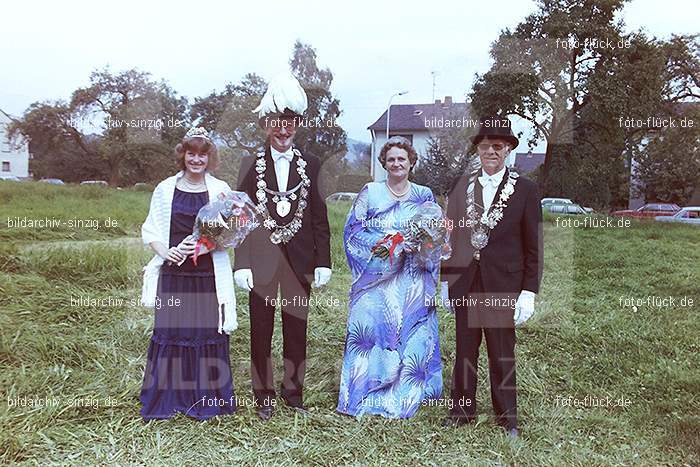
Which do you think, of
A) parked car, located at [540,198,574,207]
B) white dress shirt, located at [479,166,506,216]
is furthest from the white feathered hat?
parked car, located at [540,198,574,207]

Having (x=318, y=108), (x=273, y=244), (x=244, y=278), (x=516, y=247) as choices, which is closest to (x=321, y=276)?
(x=273, y=244)

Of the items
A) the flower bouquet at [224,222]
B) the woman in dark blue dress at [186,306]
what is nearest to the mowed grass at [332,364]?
the woman in dark blue dress at [186,306]

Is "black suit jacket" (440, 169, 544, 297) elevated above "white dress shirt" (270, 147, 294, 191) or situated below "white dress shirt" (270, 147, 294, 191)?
below

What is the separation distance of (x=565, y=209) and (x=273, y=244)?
332 centimetres

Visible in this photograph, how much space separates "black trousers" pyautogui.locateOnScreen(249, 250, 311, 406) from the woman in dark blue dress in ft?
0.58

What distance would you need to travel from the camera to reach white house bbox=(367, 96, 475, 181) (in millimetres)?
4477

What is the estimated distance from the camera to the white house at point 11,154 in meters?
4.63

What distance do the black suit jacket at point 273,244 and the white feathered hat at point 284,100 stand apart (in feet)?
0.76

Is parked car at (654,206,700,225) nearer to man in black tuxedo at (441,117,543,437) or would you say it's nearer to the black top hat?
man in black tuxedo at (441,117,543,437)

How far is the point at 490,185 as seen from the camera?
10.4 ft

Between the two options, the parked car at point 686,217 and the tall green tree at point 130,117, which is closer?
the tall green tree at point 130,117

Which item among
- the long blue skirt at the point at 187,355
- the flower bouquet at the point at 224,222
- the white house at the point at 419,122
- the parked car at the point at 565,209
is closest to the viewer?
the flower bouquet at the point at 224,222

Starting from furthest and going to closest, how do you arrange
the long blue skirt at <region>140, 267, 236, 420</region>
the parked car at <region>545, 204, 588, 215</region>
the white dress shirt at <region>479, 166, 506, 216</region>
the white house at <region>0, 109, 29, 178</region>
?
the parked car at <region>545, 204, 588, 215</region>
the white house at <region>0, 109, 29, 178</region>
the long blue skirt at <region>140, 267, 236, 420</region>
the white dress shirt at <region>479, 166, 506, 216</region>

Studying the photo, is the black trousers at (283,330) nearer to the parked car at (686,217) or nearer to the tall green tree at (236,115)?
the tall green tree at (236,115)
